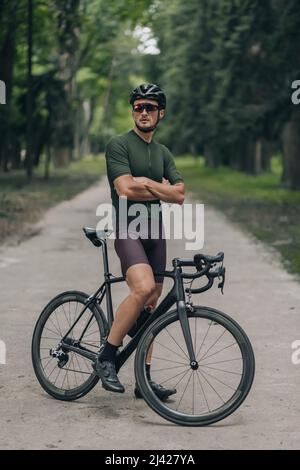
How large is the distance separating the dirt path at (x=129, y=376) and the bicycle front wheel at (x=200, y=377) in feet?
0.33

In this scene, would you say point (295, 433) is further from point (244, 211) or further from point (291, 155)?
point (291, 155)

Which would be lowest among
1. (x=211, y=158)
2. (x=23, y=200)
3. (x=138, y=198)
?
(x=23, y=200)

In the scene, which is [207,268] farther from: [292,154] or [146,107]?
[292,154]

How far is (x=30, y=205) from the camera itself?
930 inches

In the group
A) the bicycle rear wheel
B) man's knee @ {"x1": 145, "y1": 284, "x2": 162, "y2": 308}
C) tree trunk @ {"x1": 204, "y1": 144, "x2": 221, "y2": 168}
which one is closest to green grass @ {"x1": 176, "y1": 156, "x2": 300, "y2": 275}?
the bicycle rear wheel

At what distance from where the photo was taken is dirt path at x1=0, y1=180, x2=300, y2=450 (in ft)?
16.2

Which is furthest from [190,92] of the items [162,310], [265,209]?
[162,310]

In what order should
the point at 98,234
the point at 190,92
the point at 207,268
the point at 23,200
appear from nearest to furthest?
the point at 207,268 → the point at 98,234 → the point at 23,200 → the point at 190,92

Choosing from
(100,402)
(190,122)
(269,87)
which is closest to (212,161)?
(190,122)

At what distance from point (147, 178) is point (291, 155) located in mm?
26947

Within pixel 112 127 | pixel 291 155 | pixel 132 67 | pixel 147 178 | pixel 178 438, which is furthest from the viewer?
pixel 112 127

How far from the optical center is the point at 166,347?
5734mm

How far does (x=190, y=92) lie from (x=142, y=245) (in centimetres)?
4398

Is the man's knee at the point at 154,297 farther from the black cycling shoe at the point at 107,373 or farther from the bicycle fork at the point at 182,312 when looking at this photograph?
the black cycling shoe at the point at 107,373
